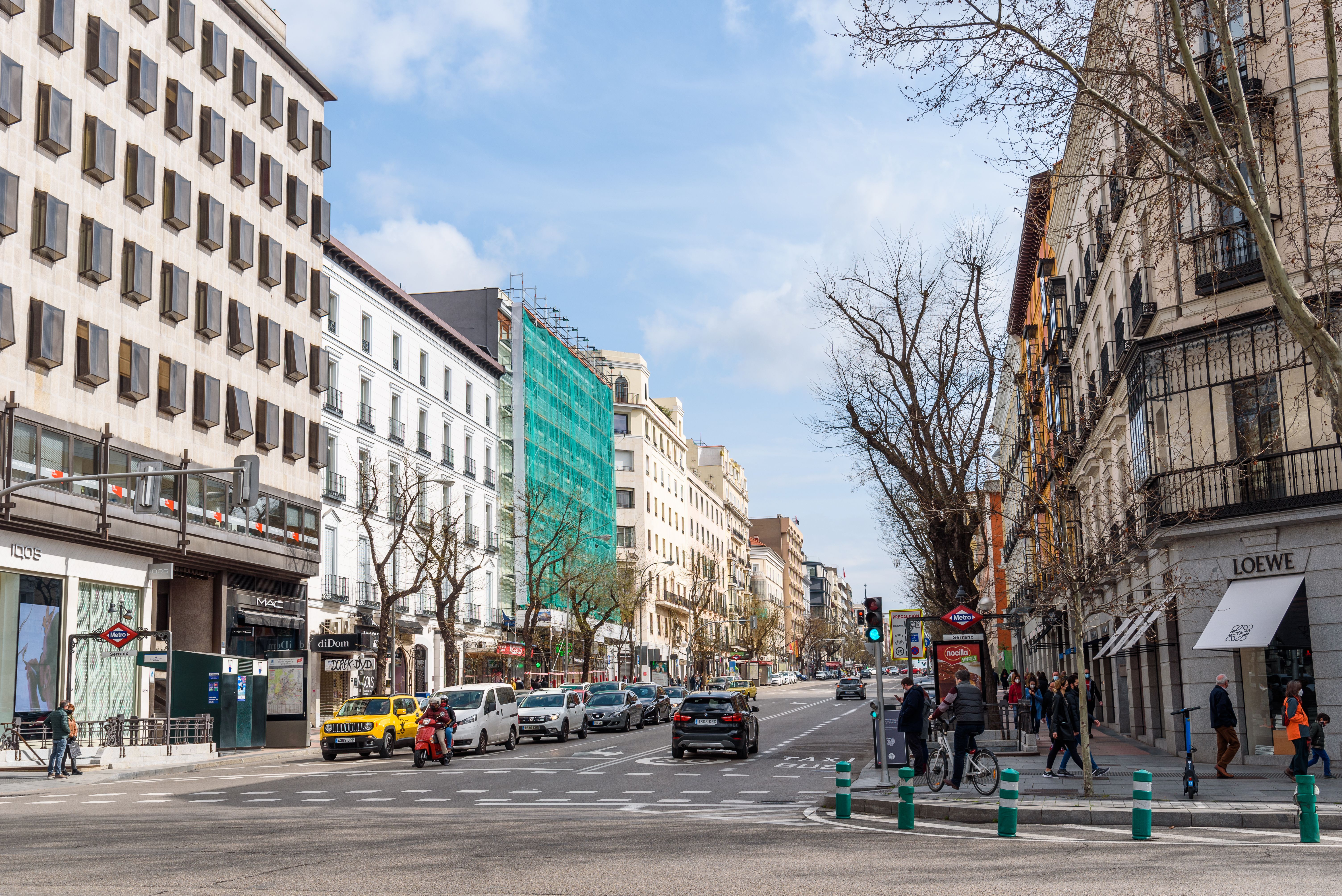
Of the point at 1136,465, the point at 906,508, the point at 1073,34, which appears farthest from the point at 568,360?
the point at 1073,34

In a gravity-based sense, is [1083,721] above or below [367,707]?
above

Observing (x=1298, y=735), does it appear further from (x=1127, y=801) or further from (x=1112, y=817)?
(x=1112, y=817)

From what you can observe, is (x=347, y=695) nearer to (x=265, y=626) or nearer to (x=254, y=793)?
(x=265, y=626)

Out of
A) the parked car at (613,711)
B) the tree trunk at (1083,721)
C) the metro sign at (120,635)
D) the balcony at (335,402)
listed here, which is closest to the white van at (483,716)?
the parked car at (613,711)

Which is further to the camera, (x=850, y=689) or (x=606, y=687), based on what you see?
(x=850, y=689)

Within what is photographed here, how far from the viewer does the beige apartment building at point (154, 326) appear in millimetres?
31469

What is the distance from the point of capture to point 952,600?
33969 millimetres

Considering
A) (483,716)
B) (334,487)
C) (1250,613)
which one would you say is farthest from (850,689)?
(1250,613)

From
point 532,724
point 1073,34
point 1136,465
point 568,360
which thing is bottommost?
point 532,724

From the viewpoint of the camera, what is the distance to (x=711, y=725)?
29.1 meters

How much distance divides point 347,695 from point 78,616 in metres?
16.9

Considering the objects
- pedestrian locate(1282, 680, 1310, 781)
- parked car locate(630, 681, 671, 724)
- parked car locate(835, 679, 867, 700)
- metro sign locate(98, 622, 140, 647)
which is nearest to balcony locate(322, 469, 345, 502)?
parked car locate(630, 681, 671, 724)

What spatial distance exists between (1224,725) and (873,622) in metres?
5.74

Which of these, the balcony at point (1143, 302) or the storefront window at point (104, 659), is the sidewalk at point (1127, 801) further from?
the storefront window at point (104, 659)
